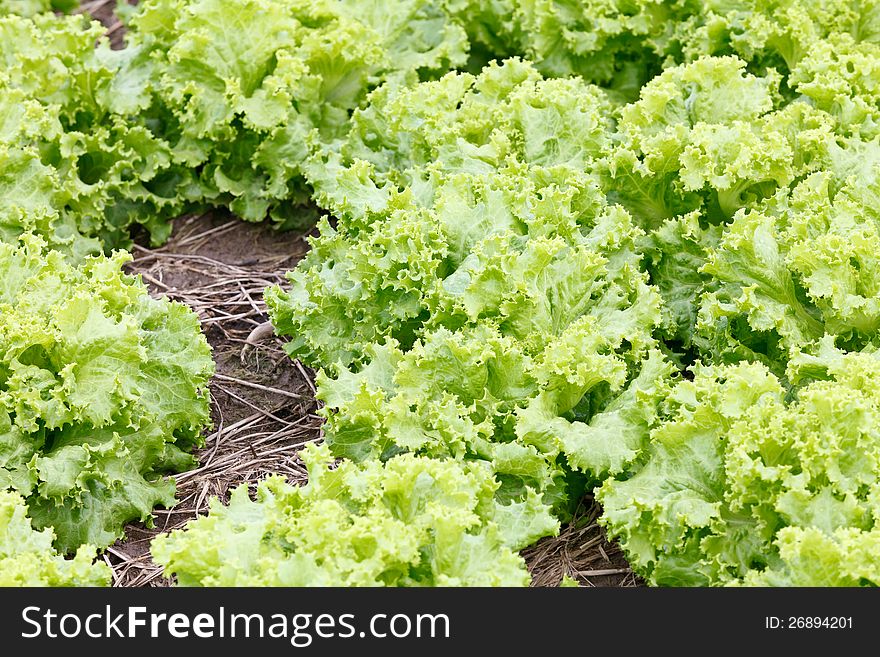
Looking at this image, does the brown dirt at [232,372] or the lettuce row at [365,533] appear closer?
the lettuce row at [365,533]

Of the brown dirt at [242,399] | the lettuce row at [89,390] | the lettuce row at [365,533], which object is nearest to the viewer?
the lettuce row at [365,533]

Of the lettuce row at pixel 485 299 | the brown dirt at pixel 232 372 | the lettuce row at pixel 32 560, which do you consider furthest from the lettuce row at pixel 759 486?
the lettuce row at pixel 32 560

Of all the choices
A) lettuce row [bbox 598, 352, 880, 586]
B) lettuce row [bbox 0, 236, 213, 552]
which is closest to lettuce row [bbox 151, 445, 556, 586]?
lettuce row [bbox 598, 352, 880, 586]

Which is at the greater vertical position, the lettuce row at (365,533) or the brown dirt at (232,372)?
the lettuce row at (365,533)

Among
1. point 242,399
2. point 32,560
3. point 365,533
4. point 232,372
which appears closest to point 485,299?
point 365,533

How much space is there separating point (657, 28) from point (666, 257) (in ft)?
6.33

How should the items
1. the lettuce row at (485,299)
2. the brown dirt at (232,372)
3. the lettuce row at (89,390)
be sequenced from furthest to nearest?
the brown dirt at (232,372) → the lettuce row at (89,390) → the lettuce row at (485,299)

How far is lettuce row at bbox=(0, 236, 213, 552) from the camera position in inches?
172

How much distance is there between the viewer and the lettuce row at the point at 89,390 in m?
4.37

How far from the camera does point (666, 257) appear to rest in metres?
5.08

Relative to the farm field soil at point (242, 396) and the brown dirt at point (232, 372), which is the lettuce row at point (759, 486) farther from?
the brown dirt at point (232, 372)
